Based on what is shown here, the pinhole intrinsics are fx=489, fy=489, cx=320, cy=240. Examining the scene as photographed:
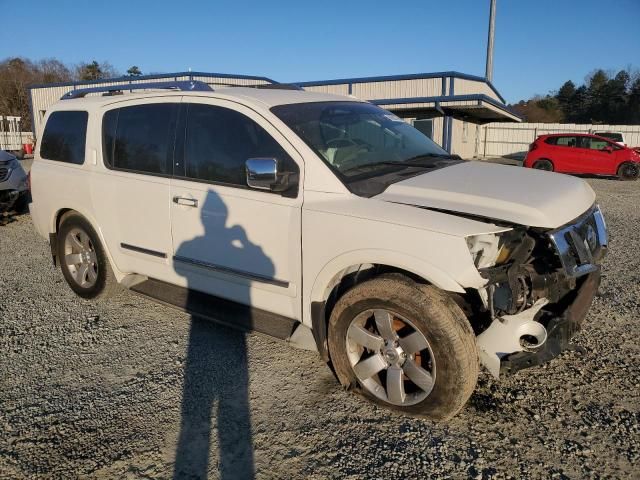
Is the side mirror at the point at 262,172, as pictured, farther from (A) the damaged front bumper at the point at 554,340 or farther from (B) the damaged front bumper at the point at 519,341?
(A) the damaged front bumper at the point at 554,340

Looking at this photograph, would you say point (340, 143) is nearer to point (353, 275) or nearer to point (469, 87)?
point (353, 275)

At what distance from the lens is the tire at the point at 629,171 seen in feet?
60.2

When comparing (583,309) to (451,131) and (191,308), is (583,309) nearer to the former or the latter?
(191,308)

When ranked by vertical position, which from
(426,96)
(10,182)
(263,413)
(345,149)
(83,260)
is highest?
(426,96)

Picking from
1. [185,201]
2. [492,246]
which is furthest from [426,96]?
[492,246]

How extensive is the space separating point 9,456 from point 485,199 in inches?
122

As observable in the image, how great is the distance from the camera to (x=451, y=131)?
79.7ft

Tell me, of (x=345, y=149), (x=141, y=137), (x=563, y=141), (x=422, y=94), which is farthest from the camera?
(x=422, y=94)

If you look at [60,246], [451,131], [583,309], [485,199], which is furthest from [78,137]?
[451,131]

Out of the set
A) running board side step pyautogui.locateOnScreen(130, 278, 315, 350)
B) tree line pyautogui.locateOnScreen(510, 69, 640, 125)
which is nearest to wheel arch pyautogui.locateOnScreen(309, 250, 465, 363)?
running board side step pyautogui.locateOnScreen(130, 278, 315, 350)

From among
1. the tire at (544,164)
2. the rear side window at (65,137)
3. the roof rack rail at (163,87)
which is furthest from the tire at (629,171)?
the rear side window at (65,137)

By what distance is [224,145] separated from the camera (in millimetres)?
3678

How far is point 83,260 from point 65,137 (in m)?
1.25

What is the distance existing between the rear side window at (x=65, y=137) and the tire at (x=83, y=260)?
600 millimetres
